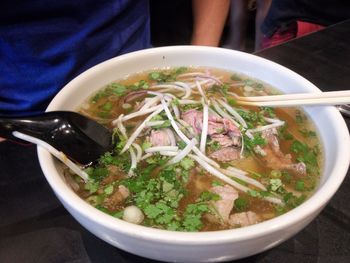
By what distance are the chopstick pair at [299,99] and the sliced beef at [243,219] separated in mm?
407

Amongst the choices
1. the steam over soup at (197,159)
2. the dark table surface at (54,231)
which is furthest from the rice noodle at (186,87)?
the dark table surface at (54,231)

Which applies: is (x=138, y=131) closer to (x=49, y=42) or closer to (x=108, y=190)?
(x=108, y=190)

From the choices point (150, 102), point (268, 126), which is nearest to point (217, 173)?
point (268, 126)

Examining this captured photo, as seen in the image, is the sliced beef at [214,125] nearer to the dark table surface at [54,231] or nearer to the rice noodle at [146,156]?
the rice noodle at [146,156]

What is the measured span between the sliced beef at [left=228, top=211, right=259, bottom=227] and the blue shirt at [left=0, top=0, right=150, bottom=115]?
1.07m

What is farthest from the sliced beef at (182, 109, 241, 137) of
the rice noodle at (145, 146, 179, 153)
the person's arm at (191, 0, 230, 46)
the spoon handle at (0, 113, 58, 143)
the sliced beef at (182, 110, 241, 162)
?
the person's arm at (191, 0, 230, 46)

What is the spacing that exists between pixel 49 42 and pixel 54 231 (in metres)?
0.87

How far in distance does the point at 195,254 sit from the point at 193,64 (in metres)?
0.90

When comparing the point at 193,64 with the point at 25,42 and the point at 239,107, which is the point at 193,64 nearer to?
the point at 239,107

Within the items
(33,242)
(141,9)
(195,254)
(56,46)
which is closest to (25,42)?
(56,46)

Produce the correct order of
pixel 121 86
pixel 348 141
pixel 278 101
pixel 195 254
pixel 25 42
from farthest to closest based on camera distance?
1. pixel 25 42
2. pixel 121 86
3. pixel 278 101
4. pixel 348 141
5. pixel 195 254

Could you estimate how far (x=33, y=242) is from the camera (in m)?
0.98

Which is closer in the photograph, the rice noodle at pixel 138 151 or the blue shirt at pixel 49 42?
the rice noodle at pixel 138 151

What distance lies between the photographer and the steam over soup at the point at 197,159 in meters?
0.92
